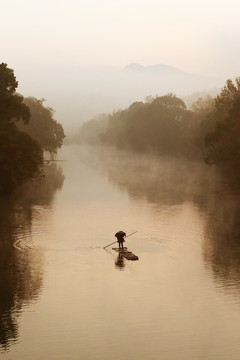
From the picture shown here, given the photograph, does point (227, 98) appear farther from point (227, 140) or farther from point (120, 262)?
point (120, 262)

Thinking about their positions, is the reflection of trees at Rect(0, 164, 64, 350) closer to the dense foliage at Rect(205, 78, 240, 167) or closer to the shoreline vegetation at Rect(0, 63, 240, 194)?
the shoreline vegetation at Rect(0, 63, 240, 194)

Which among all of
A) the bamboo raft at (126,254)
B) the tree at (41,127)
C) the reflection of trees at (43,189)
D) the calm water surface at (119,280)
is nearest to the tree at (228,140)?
the reflection of trees at (43,189)

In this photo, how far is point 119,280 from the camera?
4316 cm

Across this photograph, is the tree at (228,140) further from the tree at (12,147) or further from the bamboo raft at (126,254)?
the bamboo raft at (126,254)

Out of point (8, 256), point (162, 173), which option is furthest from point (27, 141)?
point (162, 173)

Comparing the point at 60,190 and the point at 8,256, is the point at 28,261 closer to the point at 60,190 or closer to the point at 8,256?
the point at 8,256

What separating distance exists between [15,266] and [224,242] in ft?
59.7

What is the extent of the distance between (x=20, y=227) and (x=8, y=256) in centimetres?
1269

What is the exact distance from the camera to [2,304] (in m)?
37.6

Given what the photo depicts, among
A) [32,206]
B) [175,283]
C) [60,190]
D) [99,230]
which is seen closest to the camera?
[175,283]

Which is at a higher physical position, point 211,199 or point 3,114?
point 3,114

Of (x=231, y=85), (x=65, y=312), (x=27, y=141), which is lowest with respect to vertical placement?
(x=65, y=312)

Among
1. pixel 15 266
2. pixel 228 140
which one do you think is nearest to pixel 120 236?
pixel 15 266

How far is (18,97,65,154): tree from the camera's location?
145 m
